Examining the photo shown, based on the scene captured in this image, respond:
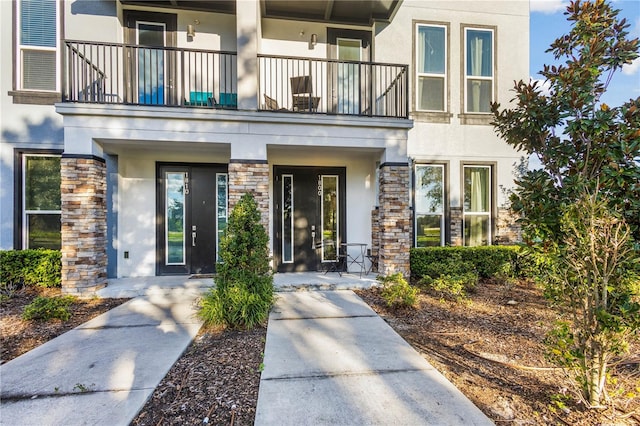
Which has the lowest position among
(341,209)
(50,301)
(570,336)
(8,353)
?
(8,353)

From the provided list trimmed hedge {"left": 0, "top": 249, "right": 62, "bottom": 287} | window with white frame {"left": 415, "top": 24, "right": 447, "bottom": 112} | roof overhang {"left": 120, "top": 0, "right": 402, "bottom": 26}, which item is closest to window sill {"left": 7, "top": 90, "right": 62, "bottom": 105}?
roof overhang {"left": 120, "top": 0, "right": 402, "bottom": 26}

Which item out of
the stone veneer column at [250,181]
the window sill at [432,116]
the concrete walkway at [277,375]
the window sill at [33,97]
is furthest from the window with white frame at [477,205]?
the window sill at [33,97]

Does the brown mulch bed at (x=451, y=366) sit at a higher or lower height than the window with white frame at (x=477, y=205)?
lower

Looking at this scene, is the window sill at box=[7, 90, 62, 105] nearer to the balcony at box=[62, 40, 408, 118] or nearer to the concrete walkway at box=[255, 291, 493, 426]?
the balcony at box=[62, 40, 408, 118]

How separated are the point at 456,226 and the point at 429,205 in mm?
847

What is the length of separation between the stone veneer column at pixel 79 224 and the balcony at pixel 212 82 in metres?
1.30

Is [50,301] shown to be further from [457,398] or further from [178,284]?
[457,398]

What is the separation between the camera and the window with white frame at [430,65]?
24.2 ft

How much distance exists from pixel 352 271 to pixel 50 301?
5.55 meters

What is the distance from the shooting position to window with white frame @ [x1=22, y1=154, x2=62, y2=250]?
619 cm

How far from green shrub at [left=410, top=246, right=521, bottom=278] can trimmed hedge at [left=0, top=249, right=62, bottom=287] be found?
286 inches

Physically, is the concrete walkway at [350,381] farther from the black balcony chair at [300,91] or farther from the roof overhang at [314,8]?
the roof overhang at [314,8]

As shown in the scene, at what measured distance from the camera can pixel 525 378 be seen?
2744 mm

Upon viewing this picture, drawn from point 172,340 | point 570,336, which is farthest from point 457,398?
point 172,340
